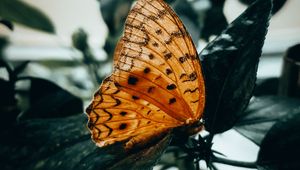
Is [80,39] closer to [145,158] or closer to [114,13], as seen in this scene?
[114,13]

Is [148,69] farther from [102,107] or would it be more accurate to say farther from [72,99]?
[72,99]

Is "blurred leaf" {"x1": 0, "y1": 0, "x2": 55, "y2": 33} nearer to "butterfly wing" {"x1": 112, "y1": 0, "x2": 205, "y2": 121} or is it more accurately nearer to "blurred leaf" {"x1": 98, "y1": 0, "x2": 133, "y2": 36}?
"blurred leaf" {"x1": 98, "y1": 0, "x2": 133, "y2": 36}

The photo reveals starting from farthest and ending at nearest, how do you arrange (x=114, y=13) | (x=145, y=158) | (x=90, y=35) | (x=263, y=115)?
(x=90, y=35) < (x=114, y=13) < (x=263, y=115) < (x=145, y=158)

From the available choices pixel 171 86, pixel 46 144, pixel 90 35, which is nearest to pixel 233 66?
pixel 171 86

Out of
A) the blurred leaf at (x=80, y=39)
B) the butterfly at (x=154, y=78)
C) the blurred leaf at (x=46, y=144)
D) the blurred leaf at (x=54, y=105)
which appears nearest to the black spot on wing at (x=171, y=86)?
the butterfly at (x=154, y=78)

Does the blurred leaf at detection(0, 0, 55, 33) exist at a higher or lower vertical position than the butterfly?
higher

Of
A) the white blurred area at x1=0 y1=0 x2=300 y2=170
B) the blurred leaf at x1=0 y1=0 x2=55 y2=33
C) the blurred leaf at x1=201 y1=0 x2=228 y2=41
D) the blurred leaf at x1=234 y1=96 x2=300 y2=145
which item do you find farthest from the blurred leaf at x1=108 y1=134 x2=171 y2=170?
the white blurred area at x1=0 y1=0 x2=300 y2=170
